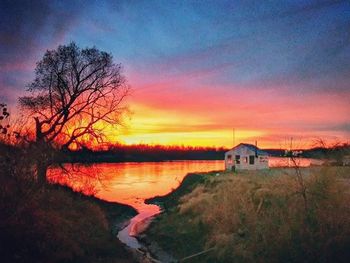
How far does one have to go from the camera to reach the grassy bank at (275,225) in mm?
17469

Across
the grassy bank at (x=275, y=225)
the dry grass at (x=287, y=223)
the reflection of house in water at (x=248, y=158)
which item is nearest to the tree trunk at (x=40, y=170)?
the grassy bank at (x=275, y=225)

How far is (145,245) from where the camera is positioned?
2870cm

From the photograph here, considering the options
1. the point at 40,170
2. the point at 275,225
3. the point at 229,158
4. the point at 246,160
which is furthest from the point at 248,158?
the point at 40,170

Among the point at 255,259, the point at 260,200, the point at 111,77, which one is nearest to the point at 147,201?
the point at 111,77

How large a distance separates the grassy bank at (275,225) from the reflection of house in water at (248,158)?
29001 mm

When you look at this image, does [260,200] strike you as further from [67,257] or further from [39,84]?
[39,84]

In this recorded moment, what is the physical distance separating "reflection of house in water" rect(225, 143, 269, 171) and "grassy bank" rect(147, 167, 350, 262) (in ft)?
Answer: 95.1

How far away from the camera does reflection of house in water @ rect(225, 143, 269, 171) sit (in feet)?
194

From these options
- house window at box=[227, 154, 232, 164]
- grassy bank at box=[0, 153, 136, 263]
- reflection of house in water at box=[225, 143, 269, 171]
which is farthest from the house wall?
grassy bank at box=[0, 153, 136, 263]

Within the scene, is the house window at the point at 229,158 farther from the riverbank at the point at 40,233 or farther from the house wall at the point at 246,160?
the riverbank at the point at 40,233

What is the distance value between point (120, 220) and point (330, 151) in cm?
2605

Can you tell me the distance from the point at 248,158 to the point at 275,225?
39924 mm

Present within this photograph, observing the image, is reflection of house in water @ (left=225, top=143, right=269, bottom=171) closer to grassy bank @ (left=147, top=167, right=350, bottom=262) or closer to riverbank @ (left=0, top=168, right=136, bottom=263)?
grassy bank @ (left=147, top=167, right=350, bottom=262)

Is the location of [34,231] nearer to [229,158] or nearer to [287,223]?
[287,223]
